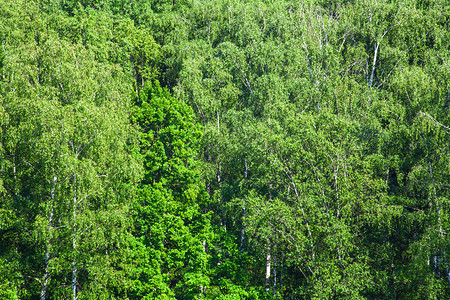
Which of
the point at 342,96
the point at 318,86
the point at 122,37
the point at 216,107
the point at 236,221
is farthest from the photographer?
the point at 122,37

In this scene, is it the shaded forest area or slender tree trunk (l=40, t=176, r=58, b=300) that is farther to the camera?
the shaded forest area

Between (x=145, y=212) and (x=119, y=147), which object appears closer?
(x=119, y=147)

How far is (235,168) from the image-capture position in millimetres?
32812

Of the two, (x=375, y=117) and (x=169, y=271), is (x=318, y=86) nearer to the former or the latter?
(x=375, y=117)

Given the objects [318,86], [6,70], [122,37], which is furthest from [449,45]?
[6,70]

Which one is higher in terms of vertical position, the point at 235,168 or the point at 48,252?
the point at 235,168

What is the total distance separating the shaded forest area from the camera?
21562 millimetres

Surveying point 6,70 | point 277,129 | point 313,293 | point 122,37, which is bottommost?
point 313,293

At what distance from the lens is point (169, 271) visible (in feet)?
88.6

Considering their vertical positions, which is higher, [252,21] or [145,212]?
[252,21]

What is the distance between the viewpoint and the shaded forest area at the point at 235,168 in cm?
2156

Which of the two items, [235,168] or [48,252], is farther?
[235,168]

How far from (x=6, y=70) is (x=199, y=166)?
14248 mm

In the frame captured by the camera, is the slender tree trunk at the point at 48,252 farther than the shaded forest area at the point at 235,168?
No
